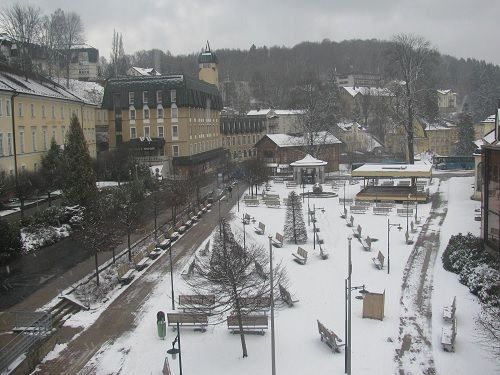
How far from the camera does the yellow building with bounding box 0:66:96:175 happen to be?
34250mm

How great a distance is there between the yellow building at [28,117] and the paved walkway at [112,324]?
12.6 metres

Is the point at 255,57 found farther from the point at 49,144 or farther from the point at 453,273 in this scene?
the point at 453,273

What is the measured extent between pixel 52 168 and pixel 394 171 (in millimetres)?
25417

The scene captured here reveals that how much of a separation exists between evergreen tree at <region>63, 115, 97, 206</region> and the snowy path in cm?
1645

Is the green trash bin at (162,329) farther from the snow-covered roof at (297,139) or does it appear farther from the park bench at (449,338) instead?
the snow-covered roof at (297,139)

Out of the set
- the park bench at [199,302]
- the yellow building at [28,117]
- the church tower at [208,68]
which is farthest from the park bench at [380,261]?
the church tower at [208,68]

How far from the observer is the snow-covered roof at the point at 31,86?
1395 inches

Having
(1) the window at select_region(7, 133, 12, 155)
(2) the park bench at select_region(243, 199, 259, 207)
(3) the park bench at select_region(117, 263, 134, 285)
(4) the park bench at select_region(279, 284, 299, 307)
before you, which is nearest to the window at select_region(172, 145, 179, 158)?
(2) the park bench at select_region(243, 199, 259, 207)

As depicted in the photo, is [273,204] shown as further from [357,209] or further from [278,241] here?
[278,241]

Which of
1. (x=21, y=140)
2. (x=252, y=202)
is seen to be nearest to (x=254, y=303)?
(x=252, y=202)

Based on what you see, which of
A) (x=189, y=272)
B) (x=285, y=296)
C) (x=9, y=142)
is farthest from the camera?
(x=9, y=142)

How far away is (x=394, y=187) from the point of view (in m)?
46.2

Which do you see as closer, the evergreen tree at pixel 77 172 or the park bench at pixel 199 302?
the park bench at pixel 199 302

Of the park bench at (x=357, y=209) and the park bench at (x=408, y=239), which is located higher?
the park bench at (x=357, y=209)
